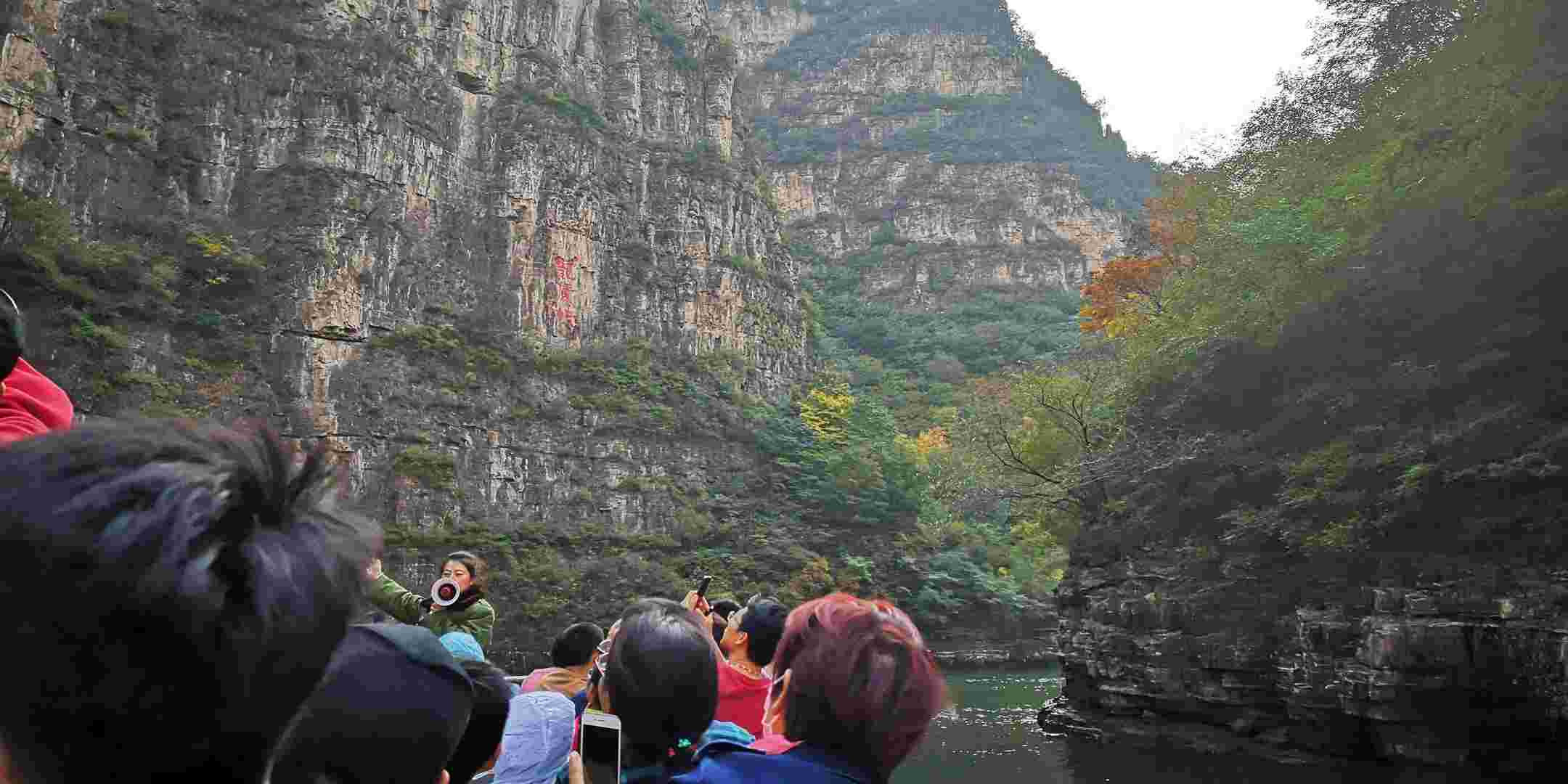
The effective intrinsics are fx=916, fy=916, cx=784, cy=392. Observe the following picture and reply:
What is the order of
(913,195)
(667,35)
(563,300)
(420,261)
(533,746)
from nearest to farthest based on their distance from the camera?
(533,746)
(420,261)
(563,300)
(667,35)
(913,195)

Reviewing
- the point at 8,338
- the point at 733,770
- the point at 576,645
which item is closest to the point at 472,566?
the point at 576,645

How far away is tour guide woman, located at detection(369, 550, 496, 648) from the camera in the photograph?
12.4 ft

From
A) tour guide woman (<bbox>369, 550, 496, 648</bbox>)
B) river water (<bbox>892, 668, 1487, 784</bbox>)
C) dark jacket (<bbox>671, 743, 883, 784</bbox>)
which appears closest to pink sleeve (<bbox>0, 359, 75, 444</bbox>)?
dark jacket (<bbox>671, 743, 883, 784</bbox>)

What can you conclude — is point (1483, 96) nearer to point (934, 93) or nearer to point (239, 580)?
point (239, 580)

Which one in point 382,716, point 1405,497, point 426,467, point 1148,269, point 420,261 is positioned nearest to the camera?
point 382,716

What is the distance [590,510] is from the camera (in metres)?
32.2

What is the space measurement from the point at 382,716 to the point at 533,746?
58.1 inches

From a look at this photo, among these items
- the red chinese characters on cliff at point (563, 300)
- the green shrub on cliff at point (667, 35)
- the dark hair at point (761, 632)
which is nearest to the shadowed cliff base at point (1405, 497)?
the dark hair at point (761, 632)

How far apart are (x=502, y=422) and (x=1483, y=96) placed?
2787 centimetres

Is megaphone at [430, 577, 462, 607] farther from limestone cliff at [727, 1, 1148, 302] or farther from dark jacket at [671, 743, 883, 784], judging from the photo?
limestone cliff at [727, 1, 1148, 302]

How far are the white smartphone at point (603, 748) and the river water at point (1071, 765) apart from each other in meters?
8.19

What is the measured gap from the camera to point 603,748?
2.44m

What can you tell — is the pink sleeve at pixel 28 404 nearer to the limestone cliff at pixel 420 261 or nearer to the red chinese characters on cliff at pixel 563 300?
the limestone cliff at pixel 420 261

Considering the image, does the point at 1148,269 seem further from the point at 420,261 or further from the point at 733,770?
the point at 733,770
